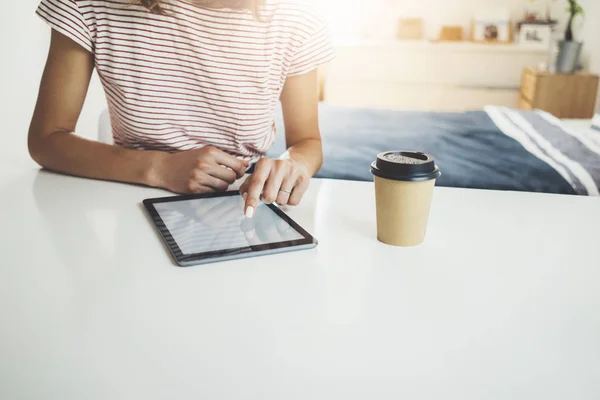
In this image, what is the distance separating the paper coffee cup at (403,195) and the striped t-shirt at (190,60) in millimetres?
410

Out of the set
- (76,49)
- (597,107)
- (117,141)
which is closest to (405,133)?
(117,141)

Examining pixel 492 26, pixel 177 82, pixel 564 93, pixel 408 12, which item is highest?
pixel 177 82

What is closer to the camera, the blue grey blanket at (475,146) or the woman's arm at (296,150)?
the woman's arm at (296,150)

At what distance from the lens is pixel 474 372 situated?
465 mm

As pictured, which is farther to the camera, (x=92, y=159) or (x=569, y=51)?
(x=569, y=51)

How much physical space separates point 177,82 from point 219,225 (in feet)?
1.24

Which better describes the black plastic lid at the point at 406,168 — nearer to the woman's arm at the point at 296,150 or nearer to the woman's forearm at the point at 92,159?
the woman's arm at the point at 296,150

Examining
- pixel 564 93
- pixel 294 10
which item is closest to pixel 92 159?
pixel 294 10

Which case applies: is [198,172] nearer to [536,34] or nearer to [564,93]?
[564,93]

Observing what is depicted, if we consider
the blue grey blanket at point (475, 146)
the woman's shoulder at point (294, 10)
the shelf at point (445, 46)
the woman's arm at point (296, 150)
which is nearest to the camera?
the woman's arm at point (296, 150)

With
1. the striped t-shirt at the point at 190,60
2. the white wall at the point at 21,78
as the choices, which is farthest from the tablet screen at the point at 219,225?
the white wall at the point at 21,78

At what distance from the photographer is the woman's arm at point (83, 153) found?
2.85 ft

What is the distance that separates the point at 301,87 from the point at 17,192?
535 millimetres

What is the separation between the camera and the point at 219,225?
0.74 metres
